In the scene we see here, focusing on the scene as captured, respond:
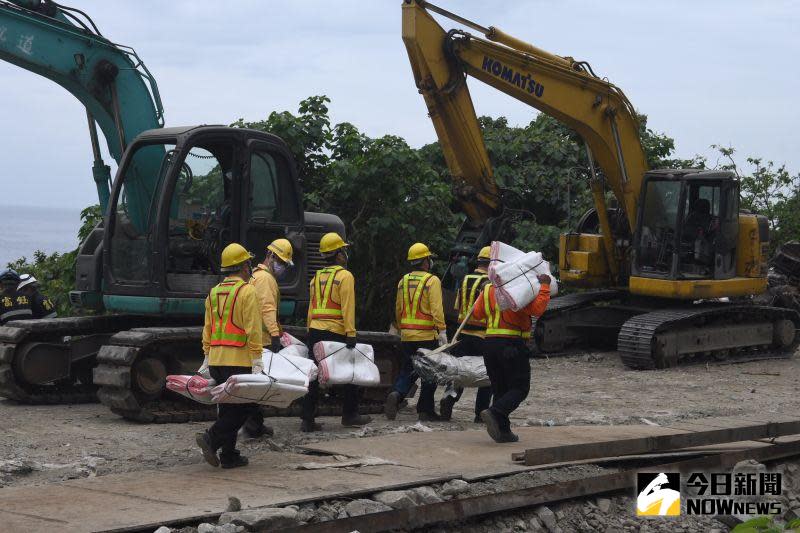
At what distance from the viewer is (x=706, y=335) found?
19.1m

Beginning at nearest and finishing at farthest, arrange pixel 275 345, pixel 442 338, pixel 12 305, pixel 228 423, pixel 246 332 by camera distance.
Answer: pixel 228 423 < pixel 246 332 < pixel 275 345 < pixel 442 338 < pixel 12 305

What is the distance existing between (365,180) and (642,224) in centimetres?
440

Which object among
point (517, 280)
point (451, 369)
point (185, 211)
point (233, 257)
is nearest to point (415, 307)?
point (451, 369)

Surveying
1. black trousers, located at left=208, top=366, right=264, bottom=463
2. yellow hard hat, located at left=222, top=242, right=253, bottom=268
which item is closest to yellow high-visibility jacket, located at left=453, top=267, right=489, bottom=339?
yellow hard hat, located at left=222, top=242, right=253, bottom=268

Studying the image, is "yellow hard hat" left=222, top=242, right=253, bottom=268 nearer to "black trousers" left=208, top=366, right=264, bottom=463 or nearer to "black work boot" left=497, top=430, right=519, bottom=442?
"black trousers" left=208, top=366, right=264, bottom=463

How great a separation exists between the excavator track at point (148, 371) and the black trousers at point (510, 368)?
9.73ft

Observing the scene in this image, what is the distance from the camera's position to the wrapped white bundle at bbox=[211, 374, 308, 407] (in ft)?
29.6

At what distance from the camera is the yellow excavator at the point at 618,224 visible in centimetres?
1825

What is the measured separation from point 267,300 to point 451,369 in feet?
6.22

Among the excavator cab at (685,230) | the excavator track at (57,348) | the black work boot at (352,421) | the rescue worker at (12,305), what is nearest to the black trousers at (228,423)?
the black work boot at (352,421)

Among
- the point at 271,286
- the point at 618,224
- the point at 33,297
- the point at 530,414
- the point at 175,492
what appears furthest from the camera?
the point at 618,224

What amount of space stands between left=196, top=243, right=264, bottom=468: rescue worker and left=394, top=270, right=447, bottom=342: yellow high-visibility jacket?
3.07 m

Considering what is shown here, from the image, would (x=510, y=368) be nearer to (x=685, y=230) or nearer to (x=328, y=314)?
(x=328, y=314)

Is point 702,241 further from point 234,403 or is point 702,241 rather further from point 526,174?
point 234,403
